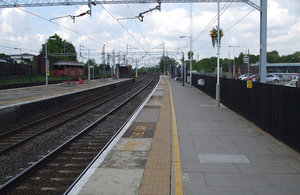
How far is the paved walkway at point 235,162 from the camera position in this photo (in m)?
4.62

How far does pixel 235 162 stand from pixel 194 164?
0.90 metres

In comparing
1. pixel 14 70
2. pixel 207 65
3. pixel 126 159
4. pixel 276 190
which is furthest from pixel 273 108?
pixel 207 65

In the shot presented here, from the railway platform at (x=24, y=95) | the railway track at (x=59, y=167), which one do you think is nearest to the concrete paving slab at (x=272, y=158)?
the railway track at (x=59, y=167)

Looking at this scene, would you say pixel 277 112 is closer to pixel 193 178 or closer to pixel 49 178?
pixel 193 178

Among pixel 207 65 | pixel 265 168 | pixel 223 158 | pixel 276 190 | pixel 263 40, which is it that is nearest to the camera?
pixel 276 190

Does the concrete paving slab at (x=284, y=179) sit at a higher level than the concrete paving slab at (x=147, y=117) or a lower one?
lower

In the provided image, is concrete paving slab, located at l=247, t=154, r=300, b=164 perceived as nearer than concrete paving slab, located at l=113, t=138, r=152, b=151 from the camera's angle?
Yes

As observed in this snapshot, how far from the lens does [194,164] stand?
575 centimetres

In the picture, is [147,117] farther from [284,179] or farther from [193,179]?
[284,179]

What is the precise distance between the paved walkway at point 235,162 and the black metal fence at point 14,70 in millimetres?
34404

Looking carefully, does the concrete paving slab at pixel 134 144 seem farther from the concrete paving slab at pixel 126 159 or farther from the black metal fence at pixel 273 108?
the black metal fence at pixel 273 108

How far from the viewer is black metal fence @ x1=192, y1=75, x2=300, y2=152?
6562mm

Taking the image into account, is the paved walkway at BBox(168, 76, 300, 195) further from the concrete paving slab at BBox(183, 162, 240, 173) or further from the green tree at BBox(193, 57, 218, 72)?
the green tree at BBox(193, 57, 218, 72)

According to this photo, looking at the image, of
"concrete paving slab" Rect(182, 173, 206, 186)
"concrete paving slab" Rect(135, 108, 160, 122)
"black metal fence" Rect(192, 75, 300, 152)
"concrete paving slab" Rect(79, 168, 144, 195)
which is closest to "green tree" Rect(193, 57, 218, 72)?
"concrete paving slab" Rect(135, 108, 160, 122)
